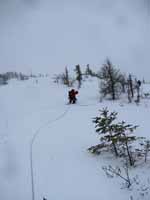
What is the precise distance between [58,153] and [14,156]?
1620 millimetres

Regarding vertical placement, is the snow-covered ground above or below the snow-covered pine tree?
below

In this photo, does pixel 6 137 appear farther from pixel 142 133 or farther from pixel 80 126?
pixel 142 133

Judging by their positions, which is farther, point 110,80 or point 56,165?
point 110,80

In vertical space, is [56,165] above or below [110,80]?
below

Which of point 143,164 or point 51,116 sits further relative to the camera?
point 51,116

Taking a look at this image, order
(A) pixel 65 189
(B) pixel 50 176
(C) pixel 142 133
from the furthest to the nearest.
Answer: (C) pixel 142 133
(B) pixel 50 176
(A) pixel 65 189

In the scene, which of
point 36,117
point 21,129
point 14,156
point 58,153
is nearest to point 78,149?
point 58,153

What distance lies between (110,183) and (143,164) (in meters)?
1.49

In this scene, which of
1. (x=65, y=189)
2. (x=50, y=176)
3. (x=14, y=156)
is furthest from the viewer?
(x=14, y=156)

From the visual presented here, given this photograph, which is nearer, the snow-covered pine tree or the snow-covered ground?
the snow-covered ground

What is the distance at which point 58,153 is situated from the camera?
8555mm

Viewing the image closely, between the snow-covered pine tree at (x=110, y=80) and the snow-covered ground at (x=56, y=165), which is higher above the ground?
the snow-covered pine tree at (x=110, y=80)

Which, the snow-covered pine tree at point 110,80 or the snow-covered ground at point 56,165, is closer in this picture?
the snow-covered ground at point 56,165

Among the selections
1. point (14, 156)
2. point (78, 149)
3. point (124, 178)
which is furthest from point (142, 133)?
point (14, 156)
